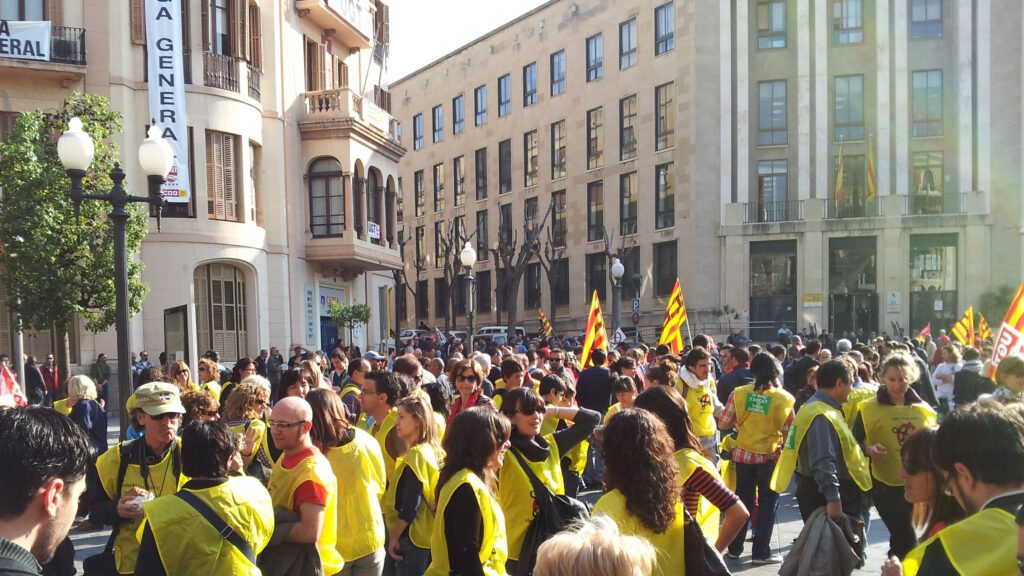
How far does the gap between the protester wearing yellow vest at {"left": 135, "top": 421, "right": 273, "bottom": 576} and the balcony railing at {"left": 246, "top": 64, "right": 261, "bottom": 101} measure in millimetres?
22895

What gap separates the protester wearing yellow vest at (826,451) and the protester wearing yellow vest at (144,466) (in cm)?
402

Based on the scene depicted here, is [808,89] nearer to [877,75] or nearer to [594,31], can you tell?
[877,75]

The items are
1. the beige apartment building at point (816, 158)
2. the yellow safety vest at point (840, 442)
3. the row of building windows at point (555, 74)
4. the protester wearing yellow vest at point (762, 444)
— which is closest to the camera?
the yellow safety vest at point (840, 442)

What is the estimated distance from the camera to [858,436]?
6.48m

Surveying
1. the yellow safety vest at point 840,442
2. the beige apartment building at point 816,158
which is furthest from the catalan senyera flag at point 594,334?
the beige apartment building at point 816,158

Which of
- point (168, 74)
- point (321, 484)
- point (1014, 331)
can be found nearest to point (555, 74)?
point (168, 74)

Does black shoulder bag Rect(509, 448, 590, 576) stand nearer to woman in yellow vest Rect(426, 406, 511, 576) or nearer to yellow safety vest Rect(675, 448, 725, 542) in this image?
woman in yellow vest Rect(426, 406, 511, 576)

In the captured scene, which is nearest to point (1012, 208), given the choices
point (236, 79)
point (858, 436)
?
point (236, 79)

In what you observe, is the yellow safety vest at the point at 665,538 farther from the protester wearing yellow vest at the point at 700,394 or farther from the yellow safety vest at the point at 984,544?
the protester wearing yellow vest at the point at 700,394

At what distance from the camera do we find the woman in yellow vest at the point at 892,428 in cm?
609

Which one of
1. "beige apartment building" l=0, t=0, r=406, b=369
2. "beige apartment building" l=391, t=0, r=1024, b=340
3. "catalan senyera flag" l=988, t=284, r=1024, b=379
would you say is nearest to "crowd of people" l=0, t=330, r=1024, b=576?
"catalan senyera flag" l=988, t=284, r=1024, b=379

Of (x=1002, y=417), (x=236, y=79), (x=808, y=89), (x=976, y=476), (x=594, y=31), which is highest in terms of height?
(x=594, y=31)

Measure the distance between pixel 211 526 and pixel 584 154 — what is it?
43.9 meters

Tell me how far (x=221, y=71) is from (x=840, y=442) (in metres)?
21.7
